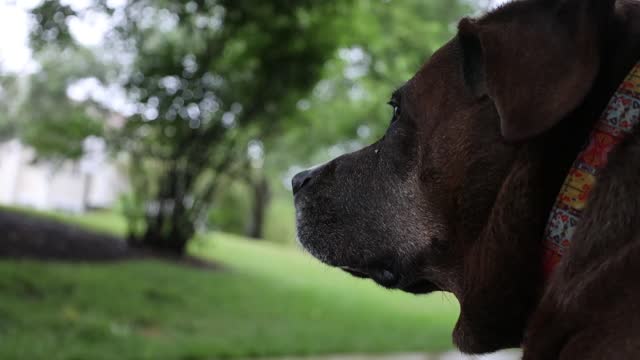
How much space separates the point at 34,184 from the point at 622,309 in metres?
22.0

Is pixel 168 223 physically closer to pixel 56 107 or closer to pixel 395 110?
pixel 56 107

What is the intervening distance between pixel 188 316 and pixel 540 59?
6.31m

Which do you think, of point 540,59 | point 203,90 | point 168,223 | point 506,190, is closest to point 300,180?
point 506,190

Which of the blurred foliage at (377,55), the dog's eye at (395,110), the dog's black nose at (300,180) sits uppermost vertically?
the blurred foliage at (377,55)

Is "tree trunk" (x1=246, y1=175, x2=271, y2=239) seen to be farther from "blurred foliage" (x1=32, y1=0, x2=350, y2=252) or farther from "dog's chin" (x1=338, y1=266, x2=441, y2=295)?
"dog's chin" (x1=338, y1=266, x2=441, y2=295)

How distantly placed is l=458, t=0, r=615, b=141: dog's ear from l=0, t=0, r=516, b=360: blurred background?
4.38 meters

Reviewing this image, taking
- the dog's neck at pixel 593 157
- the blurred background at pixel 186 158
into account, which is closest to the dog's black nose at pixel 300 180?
the dog's neck at pixel 593 157

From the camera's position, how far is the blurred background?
21.1 ft

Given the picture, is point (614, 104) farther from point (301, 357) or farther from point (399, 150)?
point (301, 357)

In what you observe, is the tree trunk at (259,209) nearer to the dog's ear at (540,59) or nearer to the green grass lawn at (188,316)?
the green grass lawn at (188,316)

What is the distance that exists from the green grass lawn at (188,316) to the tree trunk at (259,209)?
18802 mm

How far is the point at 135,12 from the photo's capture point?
7262mm

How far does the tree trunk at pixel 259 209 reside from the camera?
30548 mm

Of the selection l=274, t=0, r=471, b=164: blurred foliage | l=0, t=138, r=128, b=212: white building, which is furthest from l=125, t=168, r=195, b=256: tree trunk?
l=0, t=138, r=128, b=212: white building
